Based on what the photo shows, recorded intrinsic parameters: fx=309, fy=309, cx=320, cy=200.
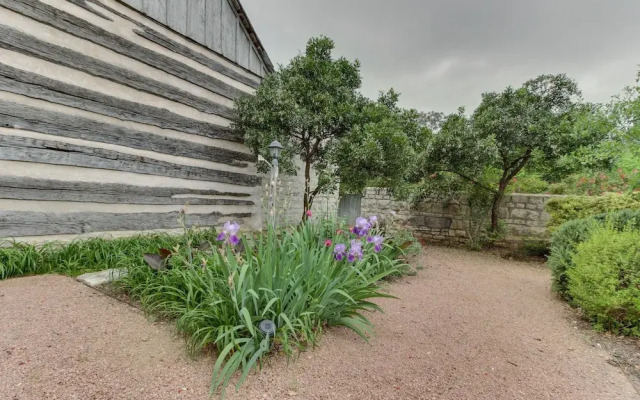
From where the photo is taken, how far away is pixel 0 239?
128 inches

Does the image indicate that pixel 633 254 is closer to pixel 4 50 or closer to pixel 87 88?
pixel 87 88

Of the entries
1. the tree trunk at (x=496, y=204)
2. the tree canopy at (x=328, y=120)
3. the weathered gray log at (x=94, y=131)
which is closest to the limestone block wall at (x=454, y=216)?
the tree trunk at (x=496, y=204)

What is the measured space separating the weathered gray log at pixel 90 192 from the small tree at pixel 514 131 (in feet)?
15.7

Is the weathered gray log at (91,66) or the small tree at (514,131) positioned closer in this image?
the weathered gray log at (91,66)

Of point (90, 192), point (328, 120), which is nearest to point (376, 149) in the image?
point (328, 120)

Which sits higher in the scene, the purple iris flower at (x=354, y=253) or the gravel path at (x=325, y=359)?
the purple iris flower at (x=354, y=253)

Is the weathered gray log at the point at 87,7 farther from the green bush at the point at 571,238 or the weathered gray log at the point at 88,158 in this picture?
the green bush at the point at 571,238

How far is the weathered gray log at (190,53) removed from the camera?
4500mm

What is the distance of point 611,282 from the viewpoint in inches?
110

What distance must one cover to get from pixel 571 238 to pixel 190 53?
6164 millimetres

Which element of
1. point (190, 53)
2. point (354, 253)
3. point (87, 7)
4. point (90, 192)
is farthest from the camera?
point (190, 53)

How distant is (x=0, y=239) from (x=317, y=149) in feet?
16.1

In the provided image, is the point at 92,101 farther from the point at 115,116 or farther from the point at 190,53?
the point at 190,53

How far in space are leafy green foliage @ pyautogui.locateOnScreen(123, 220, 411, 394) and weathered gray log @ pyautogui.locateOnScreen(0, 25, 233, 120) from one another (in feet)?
9.61
